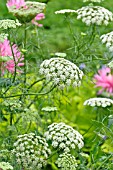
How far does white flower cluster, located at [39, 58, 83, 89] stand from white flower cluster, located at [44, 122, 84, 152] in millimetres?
115

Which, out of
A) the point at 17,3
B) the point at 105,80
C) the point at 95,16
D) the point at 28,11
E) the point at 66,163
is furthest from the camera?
the point at 105,80

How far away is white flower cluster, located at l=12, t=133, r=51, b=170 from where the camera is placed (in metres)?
1.59

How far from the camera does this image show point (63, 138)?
1641mm

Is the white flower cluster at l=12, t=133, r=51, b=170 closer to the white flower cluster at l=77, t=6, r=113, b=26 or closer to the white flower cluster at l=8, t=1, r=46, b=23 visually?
the white flower cluster at l=8, t=1, r=46, b=23

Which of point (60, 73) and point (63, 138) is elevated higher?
point (60, 73)

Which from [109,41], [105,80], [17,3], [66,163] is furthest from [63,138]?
[105,80]

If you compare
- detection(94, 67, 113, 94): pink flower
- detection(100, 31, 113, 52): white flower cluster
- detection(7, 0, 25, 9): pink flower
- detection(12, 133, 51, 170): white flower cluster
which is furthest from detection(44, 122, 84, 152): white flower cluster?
detection(94, 67, 113, 94): pink flower

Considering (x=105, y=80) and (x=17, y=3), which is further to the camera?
(x=105, y=80)

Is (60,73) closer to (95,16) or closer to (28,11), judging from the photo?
(28,11)

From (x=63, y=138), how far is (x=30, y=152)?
9cm

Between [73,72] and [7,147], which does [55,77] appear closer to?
[73,72]

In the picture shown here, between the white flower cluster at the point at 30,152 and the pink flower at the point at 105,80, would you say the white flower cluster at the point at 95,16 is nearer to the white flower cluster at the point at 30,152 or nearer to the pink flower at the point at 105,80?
the white flower cluster at the point at 30,152

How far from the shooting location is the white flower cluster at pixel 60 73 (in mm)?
1611

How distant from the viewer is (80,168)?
190 cm
